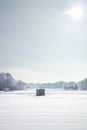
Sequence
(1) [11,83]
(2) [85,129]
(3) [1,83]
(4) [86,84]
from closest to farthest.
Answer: (2) [85,129], (3) [1,83], (1) [11,83], (4) [86,84]

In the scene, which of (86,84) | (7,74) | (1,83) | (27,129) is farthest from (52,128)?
(86,84)

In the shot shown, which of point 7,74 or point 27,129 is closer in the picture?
point 27,129

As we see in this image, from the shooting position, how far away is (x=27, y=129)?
8.74 m

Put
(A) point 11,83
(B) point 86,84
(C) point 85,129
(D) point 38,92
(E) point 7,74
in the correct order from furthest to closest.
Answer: (B) point 86,84 < (E) point 7,74 < (A) point 11,83 < (D) point 38,92 < (C) point 85,129

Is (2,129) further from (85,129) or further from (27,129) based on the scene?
(85,129)

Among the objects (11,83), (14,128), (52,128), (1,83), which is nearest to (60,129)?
(52,128)

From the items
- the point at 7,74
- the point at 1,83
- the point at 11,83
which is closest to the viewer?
the point at 1,83

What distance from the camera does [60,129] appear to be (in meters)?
8.77

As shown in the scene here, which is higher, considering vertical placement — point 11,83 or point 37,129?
point 11,83

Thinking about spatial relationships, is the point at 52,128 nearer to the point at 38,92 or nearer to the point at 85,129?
the point at 85,129

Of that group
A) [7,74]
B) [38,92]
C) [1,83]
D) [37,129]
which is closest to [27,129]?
[37,129]

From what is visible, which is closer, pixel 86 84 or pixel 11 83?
pixel 11 83

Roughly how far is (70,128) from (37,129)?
57.7 inches

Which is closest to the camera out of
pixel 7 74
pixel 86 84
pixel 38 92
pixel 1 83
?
pixel 38 92
